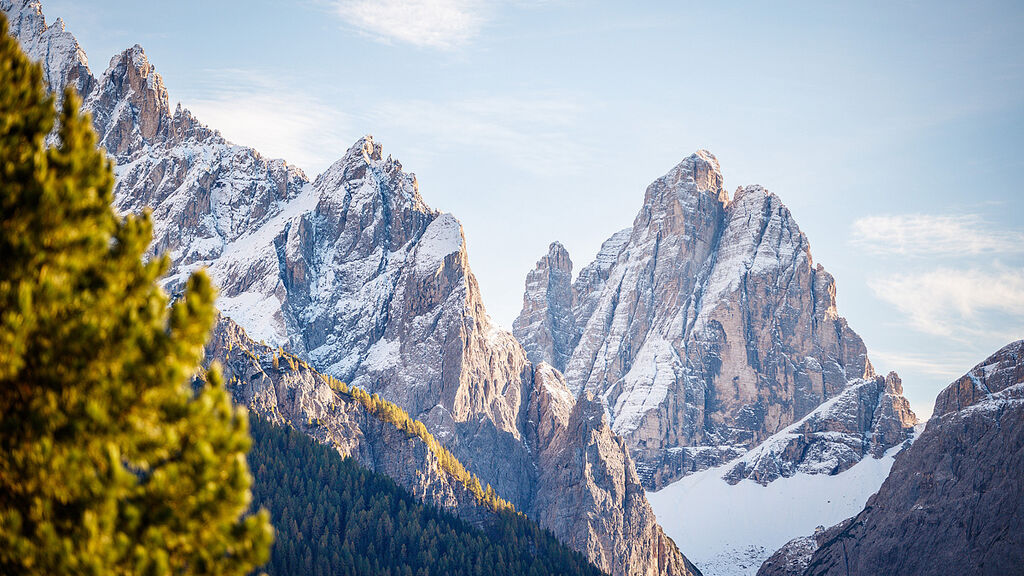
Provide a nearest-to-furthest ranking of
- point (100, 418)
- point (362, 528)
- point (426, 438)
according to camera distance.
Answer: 1. point (100, 418)
2. point (362, 528)
3. point (426, 438)

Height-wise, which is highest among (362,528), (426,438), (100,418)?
(426,438)

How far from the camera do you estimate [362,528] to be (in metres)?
145

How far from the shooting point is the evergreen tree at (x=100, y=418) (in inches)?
613

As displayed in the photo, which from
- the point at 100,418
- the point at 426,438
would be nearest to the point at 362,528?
the point at 426,438

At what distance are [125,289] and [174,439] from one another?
3.41m

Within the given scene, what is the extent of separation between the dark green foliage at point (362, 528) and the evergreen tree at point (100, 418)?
110 m

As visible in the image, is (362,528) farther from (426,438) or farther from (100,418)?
(100,418)

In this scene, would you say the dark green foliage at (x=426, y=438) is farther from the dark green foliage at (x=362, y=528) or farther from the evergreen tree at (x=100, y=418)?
the evergreen tree at (x=100, y=418)

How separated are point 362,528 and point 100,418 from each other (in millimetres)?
134471

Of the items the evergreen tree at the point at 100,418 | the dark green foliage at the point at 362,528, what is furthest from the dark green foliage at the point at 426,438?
the evergreen tree at the point at 100,418

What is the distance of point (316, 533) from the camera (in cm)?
13600

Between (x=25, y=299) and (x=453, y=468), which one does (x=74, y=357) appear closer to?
(x=25, y=299)

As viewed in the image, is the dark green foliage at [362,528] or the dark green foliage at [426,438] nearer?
the dark green foliage at [362,528]

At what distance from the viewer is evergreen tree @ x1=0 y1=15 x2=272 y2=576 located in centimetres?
1556
